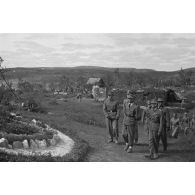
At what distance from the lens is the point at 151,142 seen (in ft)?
31.2

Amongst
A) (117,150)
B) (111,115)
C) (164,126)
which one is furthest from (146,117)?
(117,150)

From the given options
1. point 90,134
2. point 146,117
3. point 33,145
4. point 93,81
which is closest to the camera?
point 33,145

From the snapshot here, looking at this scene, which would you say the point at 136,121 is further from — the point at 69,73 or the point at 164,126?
the point at 69,73

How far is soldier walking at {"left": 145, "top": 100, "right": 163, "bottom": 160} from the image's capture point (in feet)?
31.0

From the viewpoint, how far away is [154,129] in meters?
9.45

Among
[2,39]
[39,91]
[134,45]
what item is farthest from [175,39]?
[2,39]

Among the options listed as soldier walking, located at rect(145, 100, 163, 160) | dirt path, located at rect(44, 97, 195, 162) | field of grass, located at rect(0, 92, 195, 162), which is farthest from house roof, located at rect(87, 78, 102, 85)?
soldier walking, located at rect(145, 100, 163, 160)

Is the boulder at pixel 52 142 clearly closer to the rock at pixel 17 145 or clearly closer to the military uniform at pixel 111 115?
the rock at pixel 17 145

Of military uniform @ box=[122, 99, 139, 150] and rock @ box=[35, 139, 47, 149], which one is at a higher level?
military uniform @ box=[122, 99, 139, 150]

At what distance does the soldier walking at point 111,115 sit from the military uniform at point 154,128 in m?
1.09

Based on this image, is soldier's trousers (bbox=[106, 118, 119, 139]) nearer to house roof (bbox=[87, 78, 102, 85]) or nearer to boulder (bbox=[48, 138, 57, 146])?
house roof (bbox=[87, 78, 102, 85])

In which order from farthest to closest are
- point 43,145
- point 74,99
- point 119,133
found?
point 74,99 < point 119,133 < point 43,145

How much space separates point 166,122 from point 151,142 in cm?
75

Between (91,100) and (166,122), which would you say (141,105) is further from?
(91,100)
